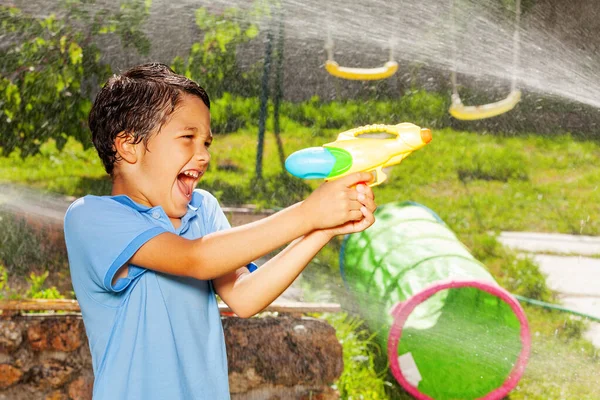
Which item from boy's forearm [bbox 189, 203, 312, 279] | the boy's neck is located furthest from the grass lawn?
boy's forearm [bbox 189, 203, 312, 279]

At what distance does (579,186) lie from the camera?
482cm

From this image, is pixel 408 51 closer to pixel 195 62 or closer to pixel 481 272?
pixel 195 62

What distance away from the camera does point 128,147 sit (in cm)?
143

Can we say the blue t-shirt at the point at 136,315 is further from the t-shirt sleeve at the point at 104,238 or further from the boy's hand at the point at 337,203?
the boy's hand at the point at 337,203

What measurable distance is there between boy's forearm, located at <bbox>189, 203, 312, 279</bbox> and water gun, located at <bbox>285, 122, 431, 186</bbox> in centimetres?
8

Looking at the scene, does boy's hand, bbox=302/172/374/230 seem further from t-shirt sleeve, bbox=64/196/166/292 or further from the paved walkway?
the paved walkway

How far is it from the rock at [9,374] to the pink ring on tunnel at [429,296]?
→ 1.28 m

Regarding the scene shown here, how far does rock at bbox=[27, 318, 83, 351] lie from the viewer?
2.85 m

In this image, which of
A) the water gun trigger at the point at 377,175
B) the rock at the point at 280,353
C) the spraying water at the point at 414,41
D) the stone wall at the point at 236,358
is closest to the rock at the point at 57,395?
the stone wall at the point at 236,358

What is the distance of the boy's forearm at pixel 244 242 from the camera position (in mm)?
1265

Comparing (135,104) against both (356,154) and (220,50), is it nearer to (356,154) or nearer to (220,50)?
(356,154)

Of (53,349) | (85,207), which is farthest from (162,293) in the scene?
(53,349)

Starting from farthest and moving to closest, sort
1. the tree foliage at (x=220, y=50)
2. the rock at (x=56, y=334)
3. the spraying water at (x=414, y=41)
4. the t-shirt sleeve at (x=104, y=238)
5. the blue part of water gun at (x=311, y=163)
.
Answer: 1. the spraying water at (x=414, y=41)
2. the tree foliage at (x=220, y=50)
3. the rock at (x=56, y=334)
4. the t-shirt sleeve at (x=104, y=238)
5. the blue part of water gun at (x=311, y=163)

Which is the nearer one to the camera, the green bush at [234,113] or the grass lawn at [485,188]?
the grass lawn at [485,188]
